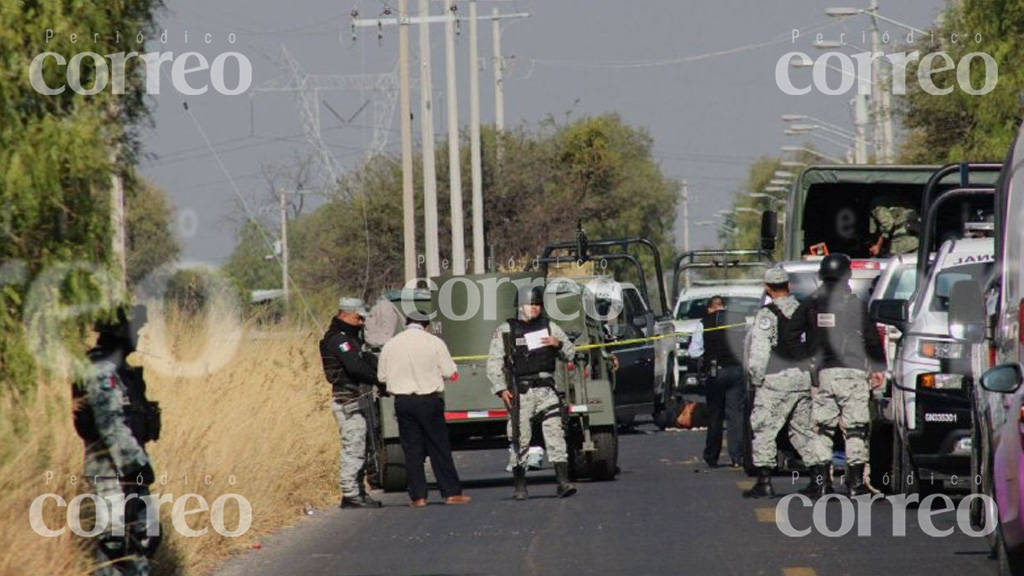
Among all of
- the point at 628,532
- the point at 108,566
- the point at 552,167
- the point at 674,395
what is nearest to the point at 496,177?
the point at 552,167

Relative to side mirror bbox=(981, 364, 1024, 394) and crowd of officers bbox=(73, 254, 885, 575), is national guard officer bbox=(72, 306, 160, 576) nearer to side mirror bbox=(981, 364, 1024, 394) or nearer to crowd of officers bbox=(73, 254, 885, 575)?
side mirror bbox=(981, 364, 1024, 394)

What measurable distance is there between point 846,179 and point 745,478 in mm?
6869

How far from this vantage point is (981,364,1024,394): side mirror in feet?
30.0

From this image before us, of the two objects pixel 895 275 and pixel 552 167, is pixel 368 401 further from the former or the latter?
pixel 552 167

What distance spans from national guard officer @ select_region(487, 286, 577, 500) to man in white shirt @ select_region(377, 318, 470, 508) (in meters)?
0.51

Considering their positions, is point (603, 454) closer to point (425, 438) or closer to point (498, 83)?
point (425, 438)

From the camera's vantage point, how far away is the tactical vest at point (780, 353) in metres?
17.8

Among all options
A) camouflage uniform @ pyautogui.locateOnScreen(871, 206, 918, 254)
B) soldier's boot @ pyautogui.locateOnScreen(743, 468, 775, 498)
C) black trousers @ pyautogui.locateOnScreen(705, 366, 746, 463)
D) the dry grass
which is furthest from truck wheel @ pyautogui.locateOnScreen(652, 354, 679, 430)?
soldier's boot @ pyautogui.locateOnScreen(743, 468, 775, 498)

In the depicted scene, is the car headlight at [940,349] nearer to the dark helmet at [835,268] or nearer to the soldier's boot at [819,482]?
the dark helmet at [835,268]

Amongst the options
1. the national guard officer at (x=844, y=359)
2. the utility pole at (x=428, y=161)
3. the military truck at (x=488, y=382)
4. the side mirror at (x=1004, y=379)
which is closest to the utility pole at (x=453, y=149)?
the utility pole at (x=428, y=161)

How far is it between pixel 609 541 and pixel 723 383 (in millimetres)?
7335

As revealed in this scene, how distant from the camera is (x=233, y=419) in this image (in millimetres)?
18484

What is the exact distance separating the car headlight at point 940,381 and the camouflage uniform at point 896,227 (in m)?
10.8

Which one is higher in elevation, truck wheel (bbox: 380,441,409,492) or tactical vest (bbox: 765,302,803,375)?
tactical vest (bbox: 765,302,803,375)
